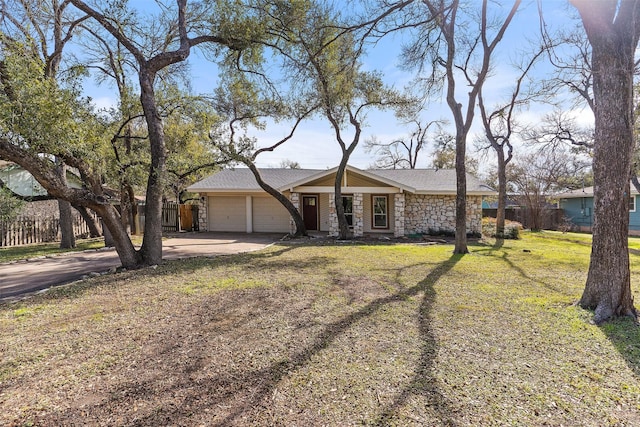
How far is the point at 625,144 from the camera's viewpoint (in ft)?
15.3

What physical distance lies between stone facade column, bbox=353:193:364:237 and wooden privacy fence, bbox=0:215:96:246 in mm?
13376

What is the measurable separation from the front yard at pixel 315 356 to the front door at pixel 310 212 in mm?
11899

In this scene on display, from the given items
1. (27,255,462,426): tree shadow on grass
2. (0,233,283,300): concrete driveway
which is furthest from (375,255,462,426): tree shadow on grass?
(0,233,283,300): concrete driveway

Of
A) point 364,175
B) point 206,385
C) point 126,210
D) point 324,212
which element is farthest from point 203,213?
point 206,385

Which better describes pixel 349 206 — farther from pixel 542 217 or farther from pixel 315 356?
pixel 542 217

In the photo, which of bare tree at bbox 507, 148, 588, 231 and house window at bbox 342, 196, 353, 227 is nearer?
house window at bbox 342, 196, 353, 227

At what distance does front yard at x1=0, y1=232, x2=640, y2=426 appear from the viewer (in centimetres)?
269

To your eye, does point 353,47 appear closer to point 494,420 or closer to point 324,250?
point 324,250

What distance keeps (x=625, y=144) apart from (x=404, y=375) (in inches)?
177

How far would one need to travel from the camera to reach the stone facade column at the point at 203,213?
1912 cm

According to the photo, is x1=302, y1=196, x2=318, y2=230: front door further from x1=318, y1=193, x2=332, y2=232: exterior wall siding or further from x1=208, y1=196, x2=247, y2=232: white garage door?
x1=208, y1=196, x2=247, y2=232: white garage door

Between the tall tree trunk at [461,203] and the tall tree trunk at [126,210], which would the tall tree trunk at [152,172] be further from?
the tall tree trunk at [461,203]

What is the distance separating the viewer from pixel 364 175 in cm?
1619

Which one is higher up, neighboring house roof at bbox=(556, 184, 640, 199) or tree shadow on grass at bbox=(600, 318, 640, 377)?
neighboring house roof at bbox=(556, 184, 640, 199)
